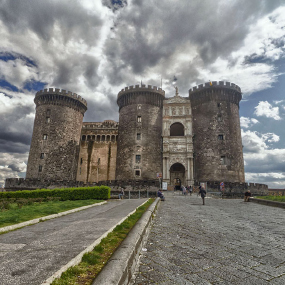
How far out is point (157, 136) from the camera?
110 ft

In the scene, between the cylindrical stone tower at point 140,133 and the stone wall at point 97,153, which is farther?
the stone wall at point 97,153

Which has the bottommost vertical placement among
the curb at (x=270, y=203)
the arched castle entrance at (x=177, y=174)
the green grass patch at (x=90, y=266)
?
the green grass patch at (x=90, y=266)

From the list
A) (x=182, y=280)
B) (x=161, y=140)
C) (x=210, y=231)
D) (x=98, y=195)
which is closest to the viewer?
(x=182, y=280)

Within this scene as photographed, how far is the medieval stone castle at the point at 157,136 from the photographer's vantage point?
31.5 m

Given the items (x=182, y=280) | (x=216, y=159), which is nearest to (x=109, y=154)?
(x=216, y=159)

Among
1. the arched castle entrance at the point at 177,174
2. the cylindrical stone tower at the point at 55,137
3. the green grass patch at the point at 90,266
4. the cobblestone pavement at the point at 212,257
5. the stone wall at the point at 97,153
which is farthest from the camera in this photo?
the stone wall at the point at 97,153

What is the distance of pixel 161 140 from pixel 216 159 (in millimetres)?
8901

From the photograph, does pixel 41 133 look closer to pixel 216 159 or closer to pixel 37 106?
pixel 37 106

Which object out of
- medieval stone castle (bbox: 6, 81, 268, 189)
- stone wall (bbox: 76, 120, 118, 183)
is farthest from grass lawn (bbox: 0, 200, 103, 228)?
stone wall (bbox: 76, 120, 118, 183)

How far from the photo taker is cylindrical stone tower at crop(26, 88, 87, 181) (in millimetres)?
33188

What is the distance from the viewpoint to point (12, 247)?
12.6 ft

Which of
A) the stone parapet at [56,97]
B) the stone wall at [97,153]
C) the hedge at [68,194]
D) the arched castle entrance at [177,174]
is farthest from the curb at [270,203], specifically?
the stone parapet at [56,97]

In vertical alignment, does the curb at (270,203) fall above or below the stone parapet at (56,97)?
below

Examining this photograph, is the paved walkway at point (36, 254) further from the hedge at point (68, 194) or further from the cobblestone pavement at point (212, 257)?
the hedge at point (68, 194)
